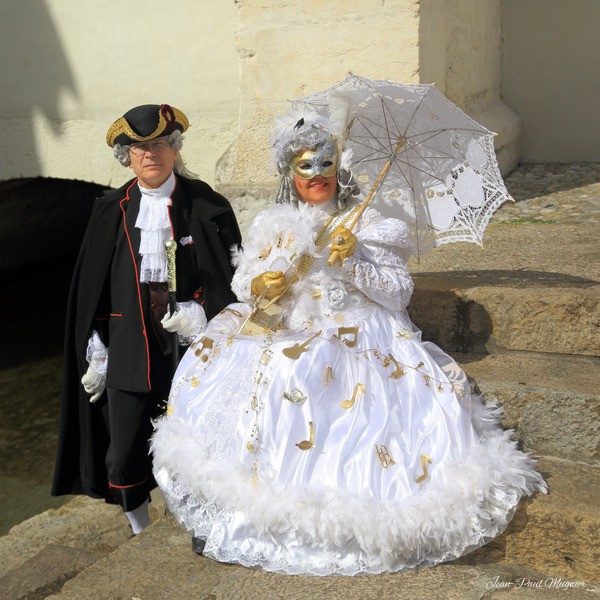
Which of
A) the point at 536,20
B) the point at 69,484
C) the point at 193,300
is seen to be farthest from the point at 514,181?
the point at 69,484

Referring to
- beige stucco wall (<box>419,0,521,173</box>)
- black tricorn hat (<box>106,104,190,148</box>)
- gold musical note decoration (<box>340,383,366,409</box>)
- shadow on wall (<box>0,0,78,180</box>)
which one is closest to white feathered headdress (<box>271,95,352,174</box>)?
black tricorn hat (<box>106,104,190,148</box>)

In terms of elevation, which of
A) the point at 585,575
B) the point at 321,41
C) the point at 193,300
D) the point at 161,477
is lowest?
the point at 585,575

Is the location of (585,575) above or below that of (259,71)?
below

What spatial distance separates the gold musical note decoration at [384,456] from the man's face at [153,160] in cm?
156

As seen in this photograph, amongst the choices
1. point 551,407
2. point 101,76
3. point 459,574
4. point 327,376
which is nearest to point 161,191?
point 327,376

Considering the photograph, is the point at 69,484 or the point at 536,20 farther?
the point at 536,20

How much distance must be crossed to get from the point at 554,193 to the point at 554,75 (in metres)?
1.57

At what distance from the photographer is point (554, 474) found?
302 centimetres

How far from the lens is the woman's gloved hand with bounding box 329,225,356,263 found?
2963mm

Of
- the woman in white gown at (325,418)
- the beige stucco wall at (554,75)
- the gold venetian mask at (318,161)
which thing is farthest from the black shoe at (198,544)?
the beige stucco wall at (554,75)

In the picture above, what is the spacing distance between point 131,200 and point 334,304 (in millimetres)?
1127

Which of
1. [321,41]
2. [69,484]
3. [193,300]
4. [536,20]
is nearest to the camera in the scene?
[193,300]

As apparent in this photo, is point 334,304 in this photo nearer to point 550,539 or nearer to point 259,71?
point 550,539

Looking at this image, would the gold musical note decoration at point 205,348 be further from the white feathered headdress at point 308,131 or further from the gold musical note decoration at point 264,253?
the white feathered headdress at point 308,131
